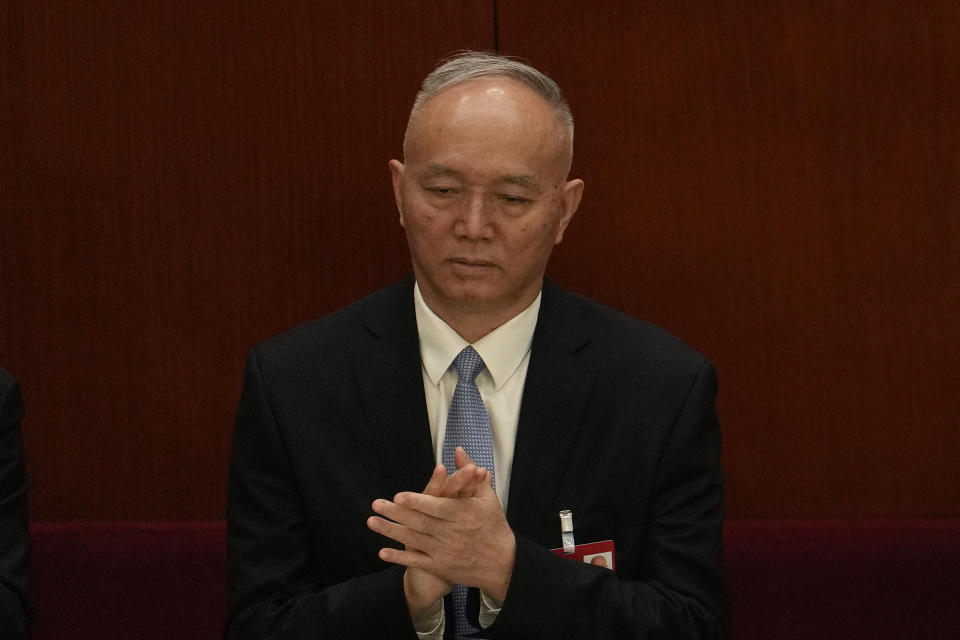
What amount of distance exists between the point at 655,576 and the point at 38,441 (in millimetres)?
1431

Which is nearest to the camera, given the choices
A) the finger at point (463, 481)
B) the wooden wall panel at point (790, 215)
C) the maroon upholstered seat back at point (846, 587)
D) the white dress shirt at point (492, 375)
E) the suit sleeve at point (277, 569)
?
the finger at point (463, 481)

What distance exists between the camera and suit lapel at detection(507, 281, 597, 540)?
83.3 inches

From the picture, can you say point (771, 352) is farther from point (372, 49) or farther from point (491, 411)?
point (372, 49)

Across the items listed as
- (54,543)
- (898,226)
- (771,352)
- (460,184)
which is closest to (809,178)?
(898,226)

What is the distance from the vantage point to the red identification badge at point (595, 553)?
2.11 metres

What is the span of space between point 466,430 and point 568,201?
46cm

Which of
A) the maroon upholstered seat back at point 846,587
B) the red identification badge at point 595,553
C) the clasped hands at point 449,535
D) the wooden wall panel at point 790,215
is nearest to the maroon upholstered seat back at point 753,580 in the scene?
the maroon upholstered seat back at point 846,587

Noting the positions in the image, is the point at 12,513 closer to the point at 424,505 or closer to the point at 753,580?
the point at 424,505

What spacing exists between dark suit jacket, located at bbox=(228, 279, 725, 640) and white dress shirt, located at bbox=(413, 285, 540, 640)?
0.04 metres

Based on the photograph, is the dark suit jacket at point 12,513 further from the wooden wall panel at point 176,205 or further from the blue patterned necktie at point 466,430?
the blue patterned necktie at point 466,430

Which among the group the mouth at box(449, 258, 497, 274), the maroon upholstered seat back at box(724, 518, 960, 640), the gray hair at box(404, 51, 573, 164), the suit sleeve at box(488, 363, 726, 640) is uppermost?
the gray hair at box(404, 51, 573, 164)

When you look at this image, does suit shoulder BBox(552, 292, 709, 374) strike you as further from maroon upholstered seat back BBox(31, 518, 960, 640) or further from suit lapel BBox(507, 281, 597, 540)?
maroon upholstered seat back BBox(31, 518, 960, 640)

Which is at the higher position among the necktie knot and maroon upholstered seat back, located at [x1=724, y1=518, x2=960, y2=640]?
the necktie knot

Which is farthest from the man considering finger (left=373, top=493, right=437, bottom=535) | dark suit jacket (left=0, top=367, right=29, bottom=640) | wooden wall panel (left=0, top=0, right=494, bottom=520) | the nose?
wooden wall panel (left=0, top=0, right=494, bottom=520)
